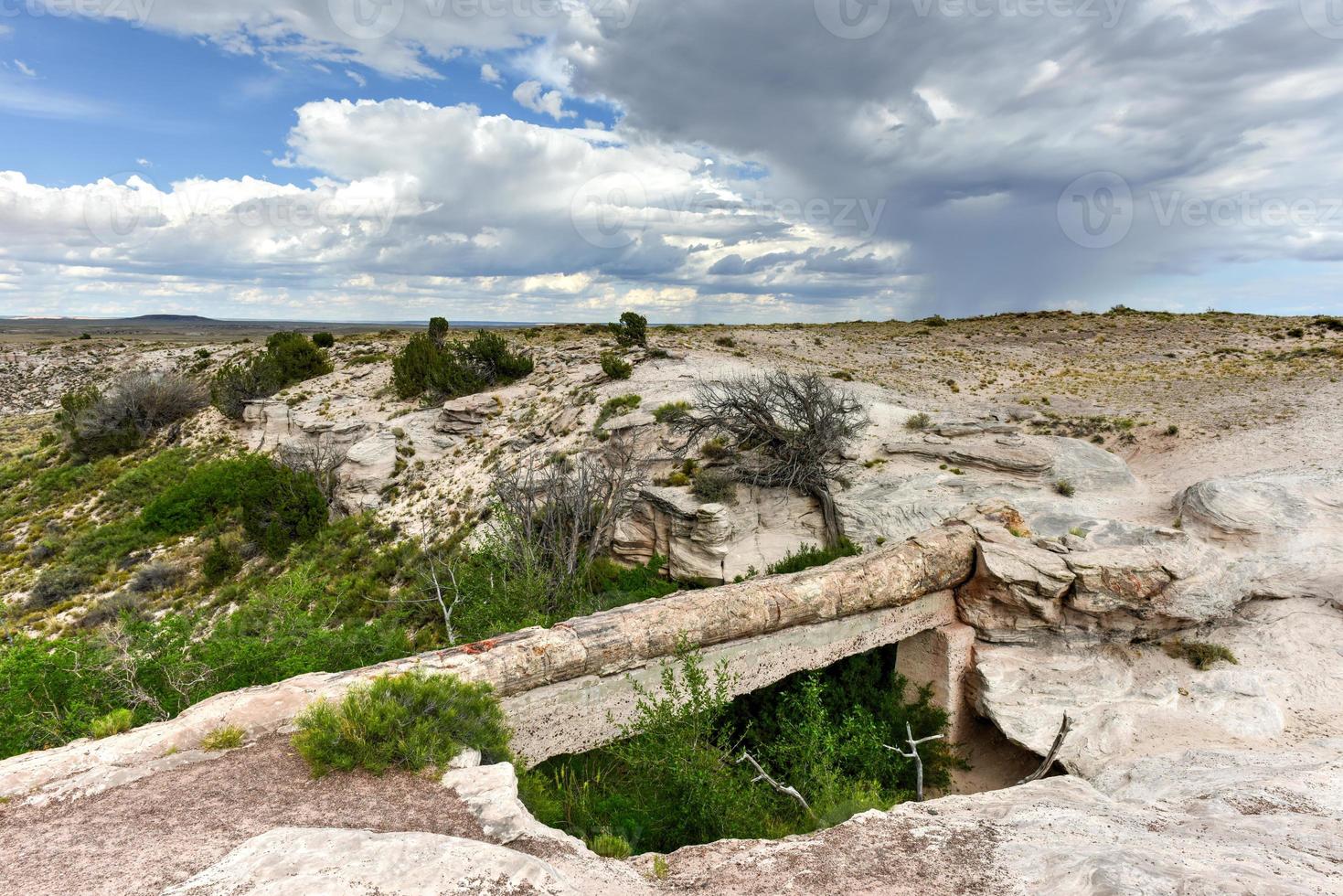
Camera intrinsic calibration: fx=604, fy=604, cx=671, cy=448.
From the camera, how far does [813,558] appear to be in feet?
44.8

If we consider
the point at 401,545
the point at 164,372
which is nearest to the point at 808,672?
the point at 401,545

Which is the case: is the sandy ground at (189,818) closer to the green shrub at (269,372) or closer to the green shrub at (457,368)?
the green shrub at (457,368)

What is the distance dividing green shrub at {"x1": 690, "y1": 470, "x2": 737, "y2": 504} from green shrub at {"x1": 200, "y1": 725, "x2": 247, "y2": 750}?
11279 mm

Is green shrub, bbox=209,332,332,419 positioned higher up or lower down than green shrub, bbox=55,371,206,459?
higher up

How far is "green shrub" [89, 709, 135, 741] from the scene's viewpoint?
5898 millimetres

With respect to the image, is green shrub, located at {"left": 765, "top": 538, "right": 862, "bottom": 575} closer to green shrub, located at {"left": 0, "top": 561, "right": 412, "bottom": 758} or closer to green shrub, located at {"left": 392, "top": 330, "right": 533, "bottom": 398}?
green shrub, located at {"left": 0, "top": 561, "right": 412, "bottom": 758}

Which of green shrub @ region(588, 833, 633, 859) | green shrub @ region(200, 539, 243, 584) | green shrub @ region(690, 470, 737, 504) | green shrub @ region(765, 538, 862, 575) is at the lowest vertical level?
green shrub @ region(200, 539, 243, 584)

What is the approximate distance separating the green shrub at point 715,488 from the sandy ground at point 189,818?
11.1 meters

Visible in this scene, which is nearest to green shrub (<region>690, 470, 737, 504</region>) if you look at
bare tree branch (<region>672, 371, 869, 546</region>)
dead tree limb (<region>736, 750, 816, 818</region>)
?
bare tree branch (<region>672, 371, 869, 546</region>)

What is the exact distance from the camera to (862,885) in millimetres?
4281

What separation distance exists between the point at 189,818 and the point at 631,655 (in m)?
5.01

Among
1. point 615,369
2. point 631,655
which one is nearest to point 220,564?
point 615,369

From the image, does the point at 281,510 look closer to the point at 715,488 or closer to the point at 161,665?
the point at 161,665

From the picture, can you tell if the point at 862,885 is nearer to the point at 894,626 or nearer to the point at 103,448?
the point at 894,626
